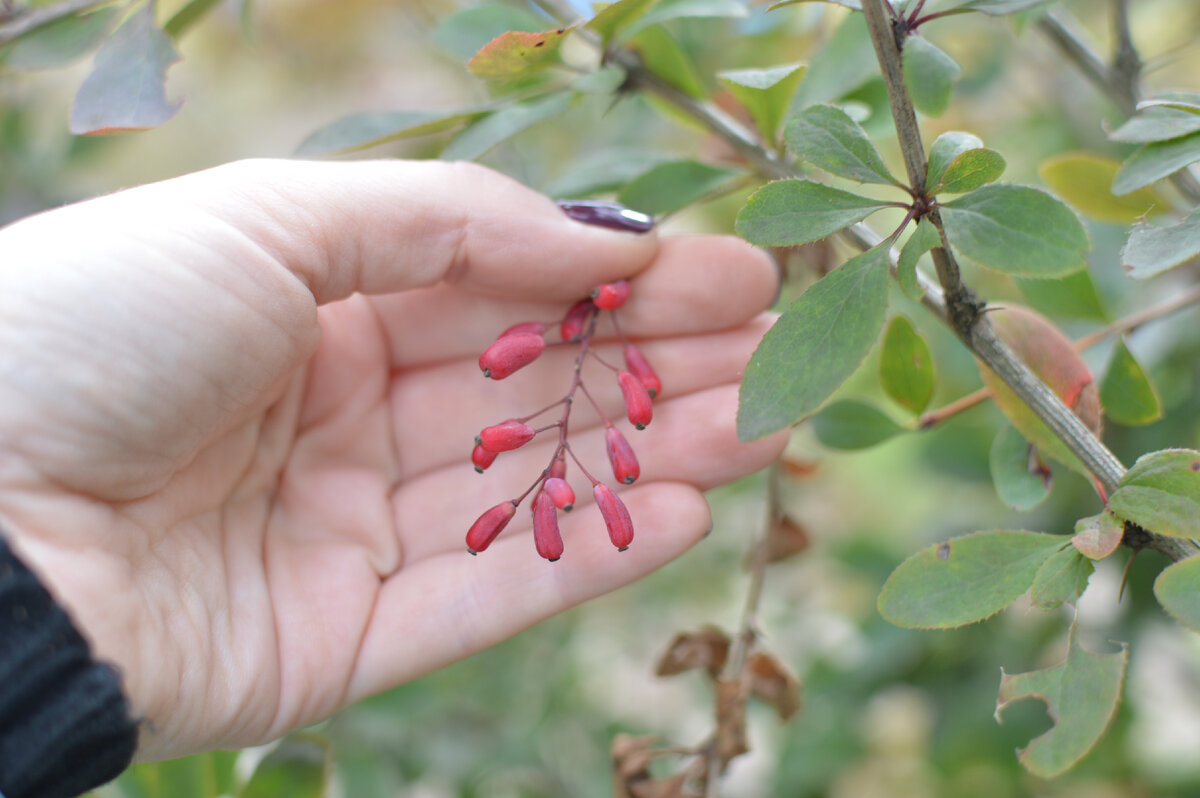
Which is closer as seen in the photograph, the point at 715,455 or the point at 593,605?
the point at 715,455

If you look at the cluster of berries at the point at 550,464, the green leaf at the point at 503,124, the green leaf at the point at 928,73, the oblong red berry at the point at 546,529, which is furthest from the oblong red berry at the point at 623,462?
the green leaf at the point at 928,73

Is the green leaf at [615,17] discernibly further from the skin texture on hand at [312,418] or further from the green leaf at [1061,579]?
the green leaf at [1061,579]

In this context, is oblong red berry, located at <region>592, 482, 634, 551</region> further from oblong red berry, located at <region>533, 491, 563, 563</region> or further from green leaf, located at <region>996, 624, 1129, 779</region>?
green leaf, located at <region>996, 624, 1129, 779</region>

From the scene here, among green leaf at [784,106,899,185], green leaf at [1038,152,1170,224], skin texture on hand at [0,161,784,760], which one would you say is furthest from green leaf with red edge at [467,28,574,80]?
green leaf at [1038,152,1170,224]

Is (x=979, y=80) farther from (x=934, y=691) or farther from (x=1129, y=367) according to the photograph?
(x=934, y=691)

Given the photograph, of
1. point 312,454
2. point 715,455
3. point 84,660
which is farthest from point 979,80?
point 84,660

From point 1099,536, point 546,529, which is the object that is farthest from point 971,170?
point 546,529

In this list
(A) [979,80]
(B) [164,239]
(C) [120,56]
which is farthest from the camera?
(A) [979,80]
